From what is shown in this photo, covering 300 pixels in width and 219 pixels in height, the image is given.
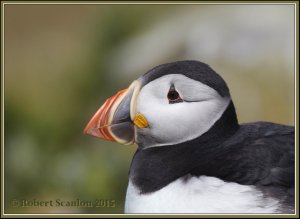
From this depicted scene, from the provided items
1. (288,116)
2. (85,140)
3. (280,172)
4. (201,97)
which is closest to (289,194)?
(280,172)

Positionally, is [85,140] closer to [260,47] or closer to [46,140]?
[46,140]

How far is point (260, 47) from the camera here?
4.79 metres

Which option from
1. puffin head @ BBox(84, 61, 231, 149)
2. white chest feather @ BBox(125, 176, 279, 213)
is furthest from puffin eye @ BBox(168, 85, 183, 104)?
white chest feather @ BBox(125, 176, 279, 213)

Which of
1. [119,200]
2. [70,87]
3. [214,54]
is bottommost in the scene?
[119,200]

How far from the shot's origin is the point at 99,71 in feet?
18.5

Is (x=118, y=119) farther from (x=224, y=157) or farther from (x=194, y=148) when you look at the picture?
(x=224, y=157)

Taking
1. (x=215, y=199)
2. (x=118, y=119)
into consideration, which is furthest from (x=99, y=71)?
(x=215, y=199)

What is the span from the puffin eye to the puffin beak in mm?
162

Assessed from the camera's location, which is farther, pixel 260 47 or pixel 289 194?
pixel 260 47

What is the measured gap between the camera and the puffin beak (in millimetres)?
3330

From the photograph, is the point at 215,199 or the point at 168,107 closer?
the point at 215,199

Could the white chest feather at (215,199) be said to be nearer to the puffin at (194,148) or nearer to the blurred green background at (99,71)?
the puffin at (194,148)

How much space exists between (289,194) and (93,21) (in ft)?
9.67

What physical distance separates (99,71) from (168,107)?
246 centimetres
